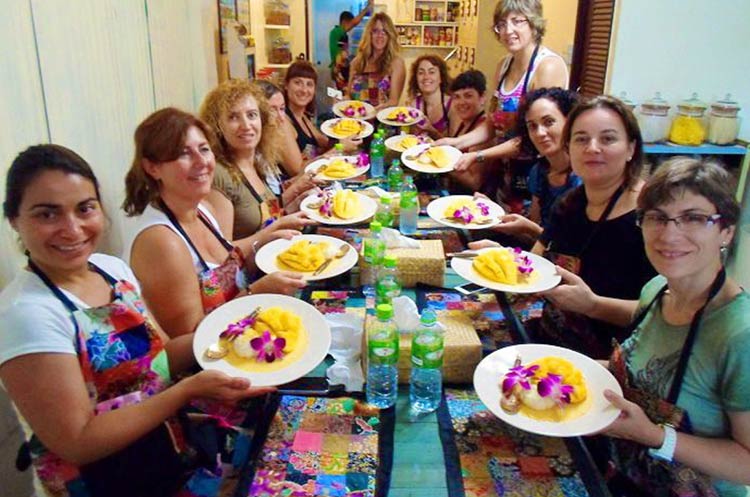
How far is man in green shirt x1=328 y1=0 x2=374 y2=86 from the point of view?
6184 millimetres

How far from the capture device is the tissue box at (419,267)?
6.20 feet

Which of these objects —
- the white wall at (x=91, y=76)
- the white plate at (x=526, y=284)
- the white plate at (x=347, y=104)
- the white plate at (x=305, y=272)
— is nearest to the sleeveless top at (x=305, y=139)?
the white plate at (x=347, y=104)

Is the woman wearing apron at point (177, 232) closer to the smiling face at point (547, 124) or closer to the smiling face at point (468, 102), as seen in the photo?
the smiling face at point (547, 124)

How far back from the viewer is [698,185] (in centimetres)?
120

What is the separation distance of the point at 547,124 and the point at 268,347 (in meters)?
1.63

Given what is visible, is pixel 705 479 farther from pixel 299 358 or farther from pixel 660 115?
pixel 660 115

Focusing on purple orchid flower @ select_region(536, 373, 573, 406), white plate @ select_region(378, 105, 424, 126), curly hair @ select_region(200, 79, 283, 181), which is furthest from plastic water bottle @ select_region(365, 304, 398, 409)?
white plate @ select_region(378, 105, 424, 126)

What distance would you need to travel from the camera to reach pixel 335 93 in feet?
14.6

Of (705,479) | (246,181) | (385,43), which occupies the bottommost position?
(705,479)

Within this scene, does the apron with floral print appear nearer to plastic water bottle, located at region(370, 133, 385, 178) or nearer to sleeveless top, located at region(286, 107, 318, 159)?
plastic water bottle, located at region(370, 133, 385, 178)

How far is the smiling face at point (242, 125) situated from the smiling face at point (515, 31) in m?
1.54

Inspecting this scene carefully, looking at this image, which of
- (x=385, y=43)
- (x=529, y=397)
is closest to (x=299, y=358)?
(x=529, y=397)

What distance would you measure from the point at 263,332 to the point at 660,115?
333cm

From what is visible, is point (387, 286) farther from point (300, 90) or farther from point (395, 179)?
point (300, 90)
